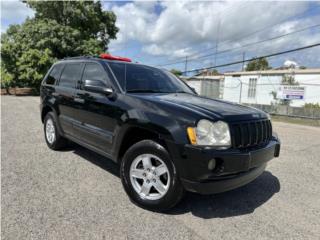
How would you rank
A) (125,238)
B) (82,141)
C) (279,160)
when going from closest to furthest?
(125,238)
(82,141)
(279,160)

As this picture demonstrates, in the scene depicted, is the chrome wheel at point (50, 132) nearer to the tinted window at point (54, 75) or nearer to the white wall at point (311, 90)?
the tinted window at point (54, 75)

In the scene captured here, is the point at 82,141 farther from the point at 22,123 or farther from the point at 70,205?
the point at 22,123

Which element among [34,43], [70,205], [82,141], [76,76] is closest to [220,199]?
[70,205]

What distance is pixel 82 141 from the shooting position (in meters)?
4.41

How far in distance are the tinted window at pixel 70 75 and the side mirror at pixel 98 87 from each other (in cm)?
95

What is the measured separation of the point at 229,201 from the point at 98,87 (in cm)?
233

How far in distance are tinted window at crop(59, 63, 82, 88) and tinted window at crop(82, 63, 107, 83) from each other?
9.7 inches

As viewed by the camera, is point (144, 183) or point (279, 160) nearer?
point (144, 183)

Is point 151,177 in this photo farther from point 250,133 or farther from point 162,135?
point 250,133

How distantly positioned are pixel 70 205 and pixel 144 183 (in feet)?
3.01

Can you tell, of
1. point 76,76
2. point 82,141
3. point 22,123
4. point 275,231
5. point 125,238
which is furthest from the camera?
point 22,123

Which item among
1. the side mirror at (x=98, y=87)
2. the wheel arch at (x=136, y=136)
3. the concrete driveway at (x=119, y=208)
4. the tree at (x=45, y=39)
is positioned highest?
the tree at (x=45, y=39)

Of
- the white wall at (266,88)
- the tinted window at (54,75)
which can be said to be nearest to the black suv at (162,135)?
the tinted window at (54,75)

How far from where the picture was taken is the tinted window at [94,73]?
4028 millimetres
